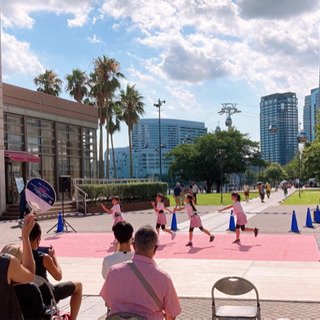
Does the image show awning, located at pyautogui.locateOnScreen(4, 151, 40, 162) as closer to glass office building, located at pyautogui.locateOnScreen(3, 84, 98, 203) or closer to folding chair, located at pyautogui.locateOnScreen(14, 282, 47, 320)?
glass office building, located at pyautogui.locateOnScreen(3, 84, 98, 203)

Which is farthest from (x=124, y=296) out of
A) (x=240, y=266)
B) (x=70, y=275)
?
(x=240, y=266)

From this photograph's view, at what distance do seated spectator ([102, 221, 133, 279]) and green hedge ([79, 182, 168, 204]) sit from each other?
83.5 ft

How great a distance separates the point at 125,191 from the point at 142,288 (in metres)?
31.0

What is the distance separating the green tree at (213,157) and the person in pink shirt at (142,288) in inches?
3132

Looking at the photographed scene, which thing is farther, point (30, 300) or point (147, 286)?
point (30, 300)

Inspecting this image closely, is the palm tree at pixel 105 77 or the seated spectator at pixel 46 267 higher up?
the palm tree at pixel 105 77

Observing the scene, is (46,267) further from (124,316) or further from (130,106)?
(130,106)

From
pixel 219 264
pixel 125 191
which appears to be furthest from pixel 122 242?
pixel 125 191

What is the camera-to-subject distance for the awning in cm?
2883

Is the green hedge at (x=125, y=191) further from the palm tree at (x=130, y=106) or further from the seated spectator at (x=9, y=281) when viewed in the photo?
the seated spectator at (x=9, y=281)

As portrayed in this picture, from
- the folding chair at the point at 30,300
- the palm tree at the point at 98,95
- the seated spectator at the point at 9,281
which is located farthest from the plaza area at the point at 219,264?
the palm tree at the point at 98,95

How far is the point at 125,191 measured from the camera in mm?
34750

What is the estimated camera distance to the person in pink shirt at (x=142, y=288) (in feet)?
12.5

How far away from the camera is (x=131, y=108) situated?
55.2 metres
